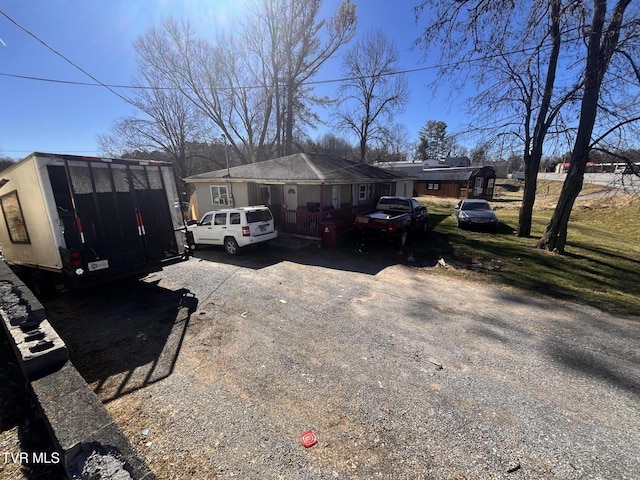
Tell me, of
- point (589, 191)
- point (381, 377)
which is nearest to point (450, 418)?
point (381, 377)

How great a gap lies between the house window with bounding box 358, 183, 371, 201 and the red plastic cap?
48.1ft

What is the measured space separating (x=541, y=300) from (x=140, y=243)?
32.9 feet

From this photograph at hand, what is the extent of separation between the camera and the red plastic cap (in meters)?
2.91

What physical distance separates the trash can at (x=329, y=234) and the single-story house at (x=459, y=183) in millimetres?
22109

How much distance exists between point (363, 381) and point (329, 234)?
825cm

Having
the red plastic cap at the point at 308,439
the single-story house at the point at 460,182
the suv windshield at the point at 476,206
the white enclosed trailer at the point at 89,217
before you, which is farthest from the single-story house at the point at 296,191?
the single-story house at the point at 460,182

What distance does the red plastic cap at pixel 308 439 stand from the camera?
115 inches

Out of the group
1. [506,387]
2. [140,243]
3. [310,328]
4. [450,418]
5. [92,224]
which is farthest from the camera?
[140,243]

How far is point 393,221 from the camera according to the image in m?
11.0

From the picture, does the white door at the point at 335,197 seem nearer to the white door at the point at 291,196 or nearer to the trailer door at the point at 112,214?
the white door at the point at 291,196

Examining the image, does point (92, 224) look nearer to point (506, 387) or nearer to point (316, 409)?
point (316, 409)

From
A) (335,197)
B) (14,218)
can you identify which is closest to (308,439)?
(14,218)

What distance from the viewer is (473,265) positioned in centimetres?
957

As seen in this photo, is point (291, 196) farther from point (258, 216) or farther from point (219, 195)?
point (219, 195)
